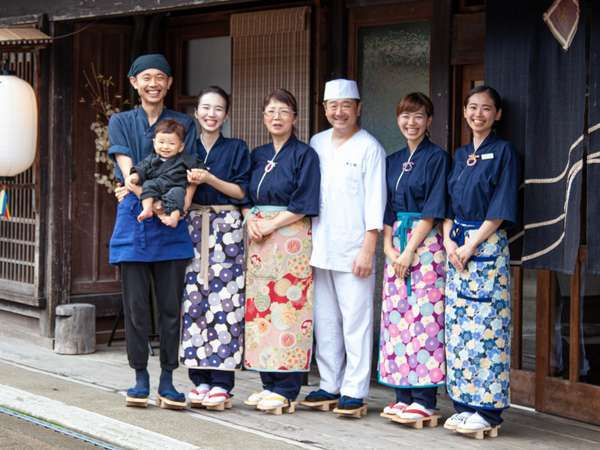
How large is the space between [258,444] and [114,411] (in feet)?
4.33

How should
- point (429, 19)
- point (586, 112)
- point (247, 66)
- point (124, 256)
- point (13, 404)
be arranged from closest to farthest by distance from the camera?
point (586, 112), point (124, 256), point (13, 404), point (429, 19), point (247, 66)

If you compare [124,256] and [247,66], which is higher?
[247,66]

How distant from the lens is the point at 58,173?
10.3 metres

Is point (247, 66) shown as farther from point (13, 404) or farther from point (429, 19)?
point (13, 404)

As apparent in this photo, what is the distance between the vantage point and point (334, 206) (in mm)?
7441

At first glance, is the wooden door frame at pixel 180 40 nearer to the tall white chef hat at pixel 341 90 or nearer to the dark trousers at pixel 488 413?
the tall white chef hat at pixel 341 90

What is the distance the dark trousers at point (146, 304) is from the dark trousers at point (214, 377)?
0.22 m

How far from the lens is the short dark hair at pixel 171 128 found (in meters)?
7.23

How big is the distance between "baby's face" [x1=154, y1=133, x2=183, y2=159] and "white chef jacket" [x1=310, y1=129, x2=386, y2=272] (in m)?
0.99

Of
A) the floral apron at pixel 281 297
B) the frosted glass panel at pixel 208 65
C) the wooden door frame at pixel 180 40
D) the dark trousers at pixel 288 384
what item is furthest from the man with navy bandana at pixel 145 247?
the wooden door frame at pixel 180 40

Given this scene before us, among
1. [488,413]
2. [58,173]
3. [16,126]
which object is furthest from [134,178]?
[58,173]

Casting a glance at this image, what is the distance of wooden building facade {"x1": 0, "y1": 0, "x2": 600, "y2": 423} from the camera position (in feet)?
25.4

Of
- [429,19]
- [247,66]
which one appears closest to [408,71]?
[429,19]

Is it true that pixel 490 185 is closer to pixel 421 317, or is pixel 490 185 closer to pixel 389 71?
pixel 421 317
